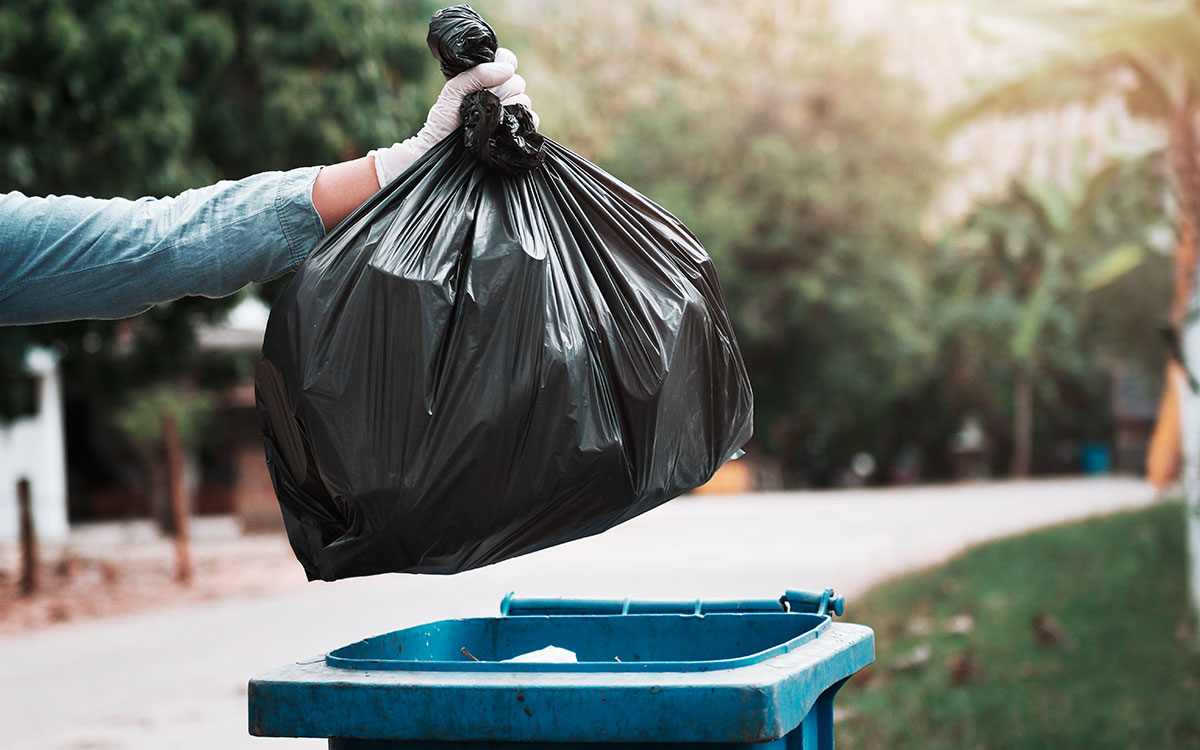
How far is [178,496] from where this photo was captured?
12.7m

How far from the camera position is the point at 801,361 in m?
28.0

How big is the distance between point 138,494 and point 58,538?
3.36 meters

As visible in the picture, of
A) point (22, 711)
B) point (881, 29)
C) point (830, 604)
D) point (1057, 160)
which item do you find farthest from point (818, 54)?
point (830, 604)

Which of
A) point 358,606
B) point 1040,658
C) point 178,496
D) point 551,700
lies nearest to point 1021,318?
point 178,496

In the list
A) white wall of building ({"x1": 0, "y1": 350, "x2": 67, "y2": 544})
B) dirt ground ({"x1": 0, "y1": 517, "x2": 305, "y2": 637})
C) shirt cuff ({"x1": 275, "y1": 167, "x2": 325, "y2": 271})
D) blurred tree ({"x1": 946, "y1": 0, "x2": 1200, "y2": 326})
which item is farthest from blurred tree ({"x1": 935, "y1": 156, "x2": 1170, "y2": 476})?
shirt cuff ({"x1": 275, "y1": 167, "x2": 325, "y2": 271})

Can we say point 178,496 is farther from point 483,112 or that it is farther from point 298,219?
point 483,112

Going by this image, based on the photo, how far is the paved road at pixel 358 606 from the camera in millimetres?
6764

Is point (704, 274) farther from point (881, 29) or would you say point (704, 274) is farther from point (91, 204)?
point (881, 29)

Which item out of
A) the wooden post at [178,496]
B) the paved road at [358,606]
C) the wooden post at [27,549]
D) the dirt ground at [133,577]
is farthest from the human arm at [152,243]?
the wooden post at [178,496]

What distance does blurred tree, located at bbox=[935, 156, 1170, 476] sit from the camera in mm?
22469

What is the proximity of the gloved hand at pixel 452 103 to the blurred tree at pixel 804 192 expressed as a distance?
22.7 meters

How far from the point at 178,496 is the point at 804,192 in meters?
16.5

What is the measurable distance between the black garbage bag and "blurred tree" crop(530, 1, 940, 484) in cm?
2281

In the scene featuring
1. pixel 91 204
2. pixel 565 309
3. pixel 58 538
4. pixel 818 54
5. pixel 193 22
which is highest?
pixel 818 54
